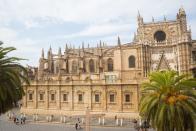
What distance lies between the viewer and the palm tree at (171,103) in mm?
18609

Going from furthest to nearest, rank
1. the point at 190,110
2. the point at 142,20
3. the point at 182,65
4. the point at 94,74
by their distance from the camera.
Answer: the point at 142,20 → the point at 94,74 → the point at 182,65 → the point at 190,110

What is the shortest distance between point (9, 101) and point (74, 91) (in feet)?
109

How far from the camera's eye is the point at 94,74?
61469 mm

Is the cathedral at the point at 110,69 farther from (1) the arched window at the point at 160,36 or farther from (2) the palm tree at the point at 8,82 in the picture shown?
(2) the palm tree at the point at 8,82

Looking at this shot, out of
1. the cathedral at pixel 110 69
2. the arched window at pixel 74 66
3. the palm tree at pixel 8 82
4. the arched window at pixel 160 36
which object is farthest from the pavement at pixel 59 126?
the arched window at pixel 160 36

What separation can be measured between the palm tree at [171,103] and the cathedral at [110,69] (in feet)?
73.4

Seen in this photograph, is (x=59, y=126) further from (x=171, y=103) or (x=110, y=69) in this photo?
(x=110, y=69)

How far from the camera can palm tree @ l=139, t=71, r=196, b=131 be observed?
61.1 ft

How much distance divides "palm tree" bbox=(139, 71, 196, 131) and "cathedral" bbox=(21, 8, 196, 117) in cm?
2238

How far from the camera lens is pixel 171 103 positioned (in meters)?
18.5

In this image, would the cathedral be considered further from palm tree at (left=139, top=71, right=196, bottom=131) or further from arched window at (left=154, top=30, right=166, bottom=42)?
palm tree at (left=139, top=71, right=196, bottom=131)

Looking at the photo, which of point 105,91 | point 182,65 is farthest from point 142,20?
point 105,91

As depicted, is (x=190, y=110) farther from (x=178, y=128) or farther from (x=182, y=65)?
(x=182, y=65)

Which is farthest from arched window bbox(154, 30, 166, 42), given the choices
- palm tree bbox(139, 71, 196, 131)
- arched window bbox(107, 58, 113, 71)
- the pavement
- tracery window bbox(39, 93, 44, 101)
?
palm tree bbox(139, 71, 196, 131)
